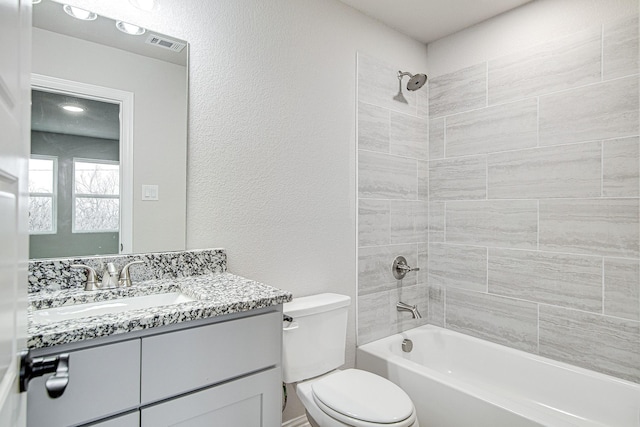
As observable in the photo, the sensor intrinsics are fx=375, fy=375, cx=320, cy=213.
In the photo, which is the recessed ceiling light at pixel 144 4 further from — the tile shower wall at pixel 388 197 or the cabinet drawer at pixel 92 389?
the cabinet drawer at pixel 92 389

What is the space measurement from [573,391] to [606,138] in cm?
133

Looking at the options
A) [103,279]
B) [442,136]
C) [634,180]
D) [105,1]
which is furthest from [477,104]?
[103,279]

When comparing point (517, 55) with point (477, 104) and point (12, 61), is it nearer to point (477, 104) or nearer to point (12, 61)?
point (477, 104)

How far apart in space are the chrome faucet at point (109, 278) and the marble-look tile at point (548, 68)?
7.55 ft

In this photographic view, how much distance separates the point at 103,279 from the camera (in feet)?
4.58

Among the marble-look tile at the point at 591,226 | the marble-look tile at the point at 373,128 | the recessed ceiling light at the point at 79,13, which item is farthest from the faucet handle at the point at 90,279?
the marble-look tile at the point at 591,226

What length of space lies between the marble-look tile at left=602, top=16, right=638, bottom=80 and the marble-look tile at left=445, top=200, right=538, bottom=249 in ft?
2.52

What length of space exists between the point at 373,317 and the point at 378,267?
318 millimetres

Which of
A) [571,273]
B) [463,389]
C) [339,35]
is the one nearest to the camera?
[463,389]

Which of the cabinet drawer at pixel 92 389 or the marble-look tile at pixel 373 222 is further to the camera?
the marble-look tile at pixel 373 222

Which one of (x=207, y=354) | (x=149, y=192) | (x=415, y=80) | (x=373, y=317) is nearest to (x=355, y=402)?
(x=207, y=354)

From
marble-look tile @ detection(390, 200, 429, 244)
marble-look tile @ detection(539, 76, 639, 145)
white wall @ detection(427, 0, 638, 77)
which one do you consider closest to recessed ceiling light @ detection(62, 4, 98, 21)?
marble-look tile @ detection(390, 200, 429, 244)

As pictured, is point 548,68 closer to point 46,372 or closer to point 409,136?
point 409,136

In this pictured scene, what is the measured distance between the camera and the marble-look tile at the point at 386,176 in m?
2.33
